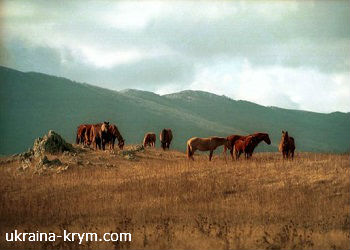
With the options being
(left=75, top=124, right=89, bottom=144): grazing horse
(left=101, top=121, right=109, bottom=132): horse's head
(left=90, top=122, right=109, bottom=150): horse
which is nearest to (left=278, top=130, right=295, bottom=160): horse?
(left=101, top=121, right=109, bottom=132): horse's head

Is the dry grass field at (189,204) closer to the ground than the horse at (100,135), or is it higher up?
closer to the ground

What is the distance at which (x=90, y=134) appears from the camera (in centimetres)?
4353

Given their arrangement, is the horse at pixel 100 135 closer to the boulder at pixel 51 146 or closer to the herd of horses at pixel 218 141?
the herd of horses at pixel 218 141

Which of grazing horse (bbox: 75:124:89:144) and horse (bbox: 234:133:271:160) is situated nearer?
horse (bbox: 234:133:271:160)

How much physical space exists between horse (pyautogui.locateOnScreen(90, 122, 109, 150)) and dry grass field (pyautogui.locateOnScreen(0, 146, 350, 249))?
30.1 ft

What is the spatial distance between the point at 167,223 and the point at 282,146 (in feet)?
54.4

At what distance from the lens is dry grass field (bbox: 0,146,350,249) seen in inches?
539

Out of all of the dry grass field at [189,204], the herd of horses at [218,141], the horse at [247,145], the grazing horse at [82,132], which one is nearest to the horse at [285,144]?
the herd of horses at [218,141]

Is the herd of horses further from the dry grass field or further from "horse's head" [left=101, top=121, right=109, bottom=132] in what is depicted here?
the dry grass field

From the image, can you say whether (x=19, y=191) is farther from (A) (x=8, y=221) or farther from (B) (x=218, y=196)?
(B) (x=218, y=196)

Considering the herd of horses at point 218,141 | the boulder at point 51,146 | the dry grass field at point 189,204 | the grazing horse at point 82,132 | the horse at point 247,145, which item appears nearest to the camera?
the dry grass field at point 189,204

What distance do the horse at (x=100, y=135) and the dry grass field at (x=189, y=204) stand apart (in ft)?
30.1

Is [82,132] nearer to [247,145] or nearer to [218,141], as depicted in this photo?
[218,141]

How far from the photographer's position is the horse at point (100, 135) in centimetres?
3919
